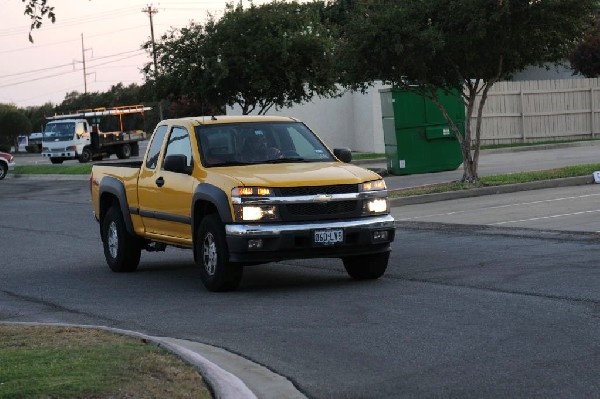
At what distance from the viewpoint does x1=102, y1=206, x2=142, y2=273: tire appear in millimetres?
15648

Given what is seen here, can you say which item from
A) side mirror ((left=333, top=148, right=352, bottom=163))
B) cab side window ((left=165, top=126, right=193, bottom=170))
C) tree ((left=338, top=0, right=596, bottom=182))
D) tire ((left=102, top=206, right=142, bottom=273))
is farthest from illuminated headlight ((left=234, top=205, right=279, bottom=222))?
tree ((left=338, top=0, right=596, bottom=182))

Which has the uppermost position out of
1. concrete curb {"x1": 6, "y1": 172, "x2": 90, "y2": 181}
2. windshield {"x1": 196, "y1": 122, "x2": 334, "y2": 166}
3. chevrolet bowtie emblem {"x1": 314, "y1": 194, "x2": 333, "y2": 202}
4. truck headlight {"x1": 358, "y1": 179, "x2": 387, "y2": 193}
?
windshield {"x1": 196, "y1": 122, "x2": 334, "y2": 166}

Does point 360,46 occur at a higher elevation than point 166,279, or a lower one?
higher

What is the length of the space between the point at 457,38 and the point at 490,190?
3.17 metres

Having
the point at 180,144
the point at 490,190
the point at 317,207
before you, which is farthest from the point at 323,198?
the point at 490,190

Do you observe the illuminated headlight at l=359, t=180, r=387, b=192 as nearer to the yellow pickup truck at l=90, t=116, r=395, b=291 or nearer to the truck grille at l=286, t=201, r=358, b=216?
the yellow pickup truck at l=90, t=116, r=395, b=291

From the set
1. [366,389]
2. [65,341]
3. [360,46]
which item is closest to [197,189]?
[65,341]

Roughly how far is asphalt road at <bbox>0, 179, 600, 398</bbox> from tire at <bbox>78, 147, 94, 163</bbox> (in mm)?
38992

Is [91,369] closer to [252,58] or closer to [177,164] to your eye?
[177,164]

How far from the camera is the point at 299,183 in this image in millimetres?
12719

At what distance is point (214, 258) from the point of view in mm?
13070

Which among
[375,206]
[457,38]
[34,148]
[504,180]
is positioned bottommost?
[34,148]

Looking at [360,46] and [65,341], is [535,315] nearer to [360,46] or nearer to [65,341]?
[65,341]

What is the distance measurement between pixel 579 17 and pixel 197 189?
1386 centimetres
